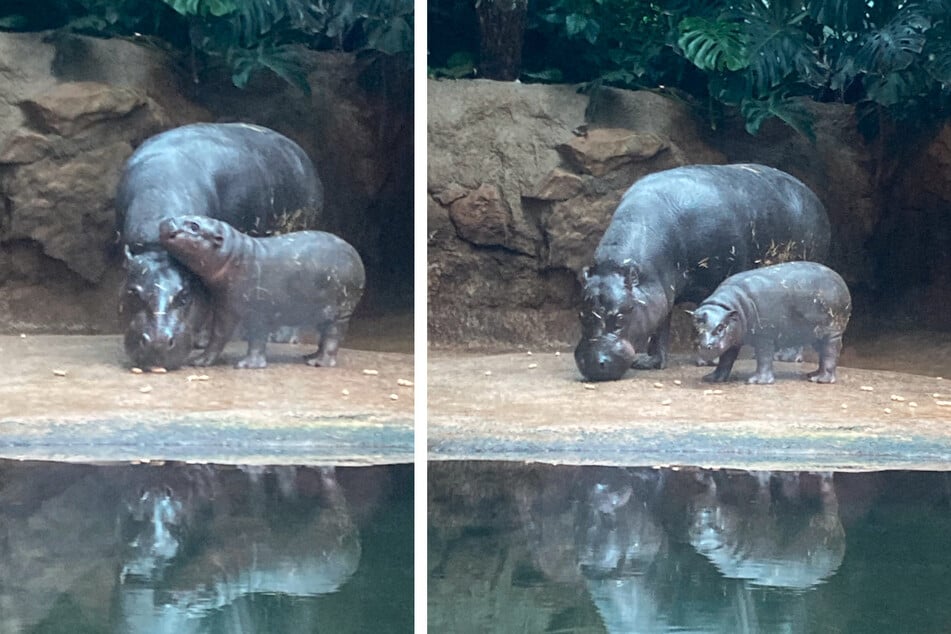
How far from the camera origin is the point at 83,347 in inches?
173

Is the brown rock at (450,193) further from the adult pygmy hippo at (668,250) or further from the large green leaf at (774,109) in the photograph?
the large green leaf at (774,109)

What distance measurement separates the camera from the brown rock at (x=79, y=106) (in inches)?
174

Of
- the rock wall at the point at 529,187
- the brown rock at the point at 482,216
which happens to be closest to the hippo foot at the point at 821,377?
the rock wall at the point at 529,187

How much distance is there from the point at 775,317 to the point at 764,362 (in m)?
0.17

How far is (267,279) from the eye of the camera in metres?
4.50

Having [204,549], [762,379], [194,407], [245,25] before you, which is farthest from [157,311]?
[762,379]

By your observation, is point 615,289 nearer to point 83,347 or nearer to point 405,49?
point 405,49

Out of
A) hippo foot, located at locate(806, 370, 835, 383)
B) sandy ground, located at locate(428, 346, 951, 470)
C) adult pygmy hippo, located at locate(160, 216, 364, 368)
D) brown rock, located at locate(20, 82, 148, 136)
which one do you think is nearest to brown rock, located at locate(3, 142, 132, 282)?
brown rock, located at locate(20, 82, 148, 136)

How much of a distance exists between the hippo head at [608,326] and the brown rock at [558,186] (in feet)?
0.97

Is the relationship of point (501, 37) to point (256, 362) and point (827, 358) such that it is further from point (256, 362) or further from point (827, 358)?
point (827, 358)

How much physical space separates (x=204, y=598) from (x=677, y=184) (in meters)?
2.24

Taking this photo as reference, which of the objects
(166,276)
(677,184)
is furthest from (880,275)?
(166,276)

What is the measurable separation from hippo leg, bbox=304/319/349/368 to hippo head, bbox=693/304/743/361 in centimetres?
127

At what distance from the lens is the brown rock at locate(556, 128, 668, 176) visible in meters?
4.63
